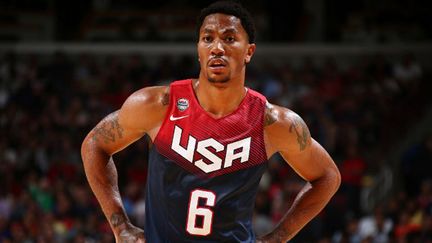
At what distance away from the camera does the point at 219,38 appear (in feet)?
13.3

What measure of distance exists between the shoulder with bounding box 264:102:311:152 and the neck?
0.20 meters

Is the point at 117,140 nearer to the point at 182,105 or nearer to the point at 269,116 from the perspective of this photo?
the point at 182,105

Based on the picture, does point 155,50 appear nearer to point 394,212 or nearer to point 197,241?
point 394,212

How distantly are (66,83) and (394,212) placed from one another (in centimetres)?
760

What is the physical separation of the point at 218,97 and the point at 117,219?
0.86 metres

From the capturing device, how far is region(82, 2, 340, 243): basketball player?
13.3ft

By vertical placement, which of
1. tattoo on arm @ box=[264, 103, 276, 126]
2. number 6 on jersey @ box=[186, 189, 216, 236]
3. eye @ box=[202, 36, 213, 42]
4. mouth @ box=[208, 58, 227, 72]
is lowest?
number 6 on jersey @ box=[186, 189, 216, 236]

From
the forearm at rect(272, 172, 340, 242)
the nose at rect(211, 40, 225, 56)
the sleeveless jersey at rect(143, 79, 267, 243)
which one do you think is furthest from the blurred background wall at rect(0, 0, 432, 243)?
the nose at rect(211, 40, 225, 56)

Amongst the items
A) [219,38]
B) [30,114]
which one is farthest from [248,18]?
[30,114]

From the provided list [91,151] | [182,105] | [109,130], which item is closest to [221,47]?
[182,105]

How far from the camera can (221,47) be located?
13.2ft

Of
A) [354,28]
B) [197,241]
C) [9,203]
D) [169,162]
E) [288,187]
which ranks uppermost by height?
[169,162]

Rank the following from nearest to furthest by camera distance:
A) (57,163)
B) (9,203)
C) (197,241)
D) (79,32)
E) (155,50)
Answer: (197,241) < (9,203) < (57,163) < (155,50) < (79,32)

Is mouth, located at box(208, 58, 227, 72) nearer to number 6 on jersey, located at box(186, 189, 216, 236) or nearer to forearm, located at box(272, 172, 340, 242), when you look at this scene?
number 6 on jersey, located at box(186, 189, 216, 236)
